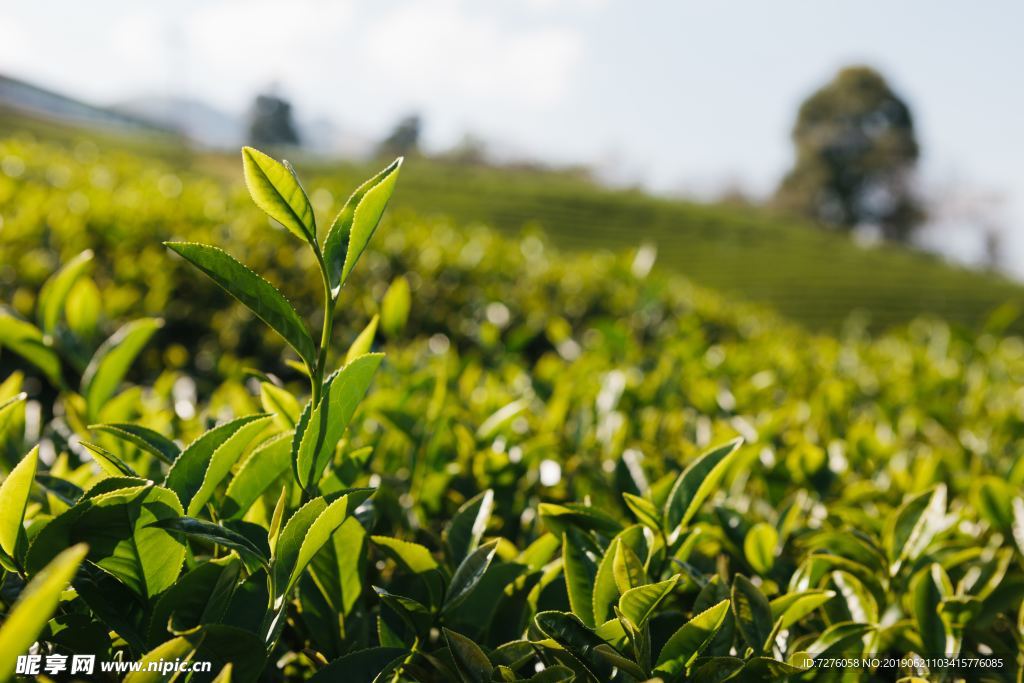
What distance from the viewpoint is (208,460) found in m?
0.81

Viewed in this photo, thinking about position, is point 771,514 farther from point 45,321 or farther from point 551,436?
point 45,321

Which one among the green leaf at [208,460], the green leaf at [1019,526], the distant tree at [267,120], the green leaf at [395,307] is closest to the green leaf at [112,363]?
the green leaf at [208,460]

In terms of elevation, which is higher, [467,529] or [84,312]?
[84,312]

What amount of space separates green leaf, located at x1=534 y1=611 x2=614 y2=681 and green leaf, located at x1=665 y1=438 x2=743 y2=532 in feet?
0.65

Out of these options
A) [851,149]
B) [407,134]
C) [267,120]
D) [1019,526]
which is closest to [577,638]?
[1019,526]

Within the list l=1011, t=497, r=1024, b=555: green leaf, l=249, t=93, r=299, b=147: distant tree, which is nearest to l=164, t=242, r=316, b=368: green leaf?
l=1011, t=497, r=1024, b=555: green leaf

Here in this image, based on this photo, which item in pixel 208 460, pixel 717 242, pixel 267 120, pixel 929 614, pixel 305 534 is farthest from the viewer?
pixel 267 120

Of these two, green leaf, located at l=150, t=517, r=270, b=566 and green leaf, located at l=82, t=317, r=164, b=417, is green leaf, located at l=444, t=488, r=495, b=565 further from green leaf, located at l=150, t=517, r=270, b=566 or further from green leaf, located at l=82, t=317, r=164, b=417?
green leaf, located at l=82, t=317, r=164, b=417

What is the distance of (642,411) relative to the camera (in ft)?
6.33

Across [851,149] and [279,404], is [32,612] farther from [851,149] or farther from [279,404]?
[851,149]

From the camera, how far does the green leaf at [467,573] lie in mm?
840

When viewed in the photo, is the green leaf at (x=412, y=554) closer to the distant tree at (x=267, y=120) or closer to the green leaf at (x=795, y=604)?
the green leaf at (x=795, y=604)

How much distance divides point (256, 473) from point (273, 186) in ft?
1.00

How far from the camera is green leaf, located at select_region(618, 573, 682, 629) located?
2.44ft
